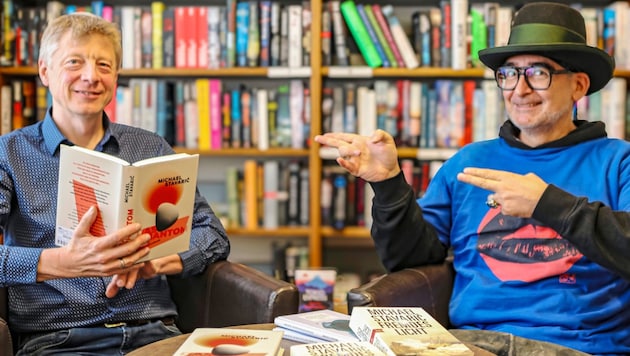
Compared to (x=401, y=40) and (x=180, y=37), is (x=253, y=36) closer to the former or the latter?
(x=180, y=37)

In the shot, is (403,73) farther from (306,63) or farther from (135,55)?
(135,55)

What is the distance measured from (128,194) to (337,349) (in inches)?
21.6

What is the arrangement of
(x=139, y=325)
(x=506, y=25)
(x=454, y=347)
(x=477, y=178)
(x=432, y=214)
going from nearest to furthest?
1. (x=454, y=347)
2. (x=477, y=178)
3. (x=139, y=325)
4. (x=432, y=214)
5. (x=506, y=25)

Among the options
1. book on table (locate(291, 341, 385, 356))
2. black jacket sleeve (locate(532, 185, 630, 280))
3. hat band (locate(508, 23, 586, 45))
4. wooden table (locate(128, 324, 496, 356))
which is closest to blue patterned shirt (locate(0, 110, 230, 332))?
wooden table (locate(128, 324, 496, 356))

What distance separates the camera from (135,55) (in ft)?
10.7

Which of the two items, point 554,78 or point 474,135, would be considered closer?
point 554,78

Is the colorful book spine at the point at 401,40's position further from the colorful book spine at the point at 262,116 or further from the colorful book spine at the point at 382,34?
the colorful book spine at the point at 262,116

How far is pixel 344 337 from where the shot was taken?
1.43m

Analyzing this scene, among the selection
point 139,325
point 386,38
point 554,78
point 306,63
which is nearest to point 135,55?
point 306,63

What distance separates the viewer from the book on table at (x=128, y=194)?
5.14ft

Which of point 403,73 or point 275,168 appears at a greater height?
point 403,73

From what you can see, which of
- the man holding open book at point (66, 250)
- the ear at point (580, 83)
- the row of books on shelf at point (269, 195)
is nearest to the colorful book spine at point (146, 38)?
the row of books on shelf at point (269, 195)

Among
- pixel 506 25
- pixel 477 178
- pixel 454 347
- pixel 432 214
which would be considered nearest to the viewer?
pixel 454 347

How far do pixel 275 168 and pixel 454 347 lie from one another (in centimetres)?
204
